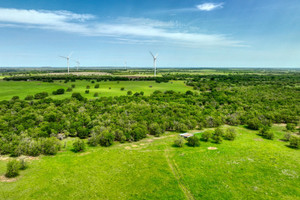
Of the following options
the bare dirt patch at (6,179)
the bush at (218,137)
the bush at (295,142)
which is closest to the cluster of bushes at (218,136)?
the bush at (218,137)

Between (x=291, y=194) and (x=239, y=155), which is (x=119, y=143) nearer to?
(x=239, y=155)

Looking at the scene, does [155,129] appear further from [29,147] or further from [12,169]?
[12,169]

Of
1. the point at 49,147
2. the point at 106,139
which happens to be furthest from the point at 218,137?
the point at 49,147

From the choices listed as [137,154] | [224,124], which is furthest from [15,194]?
[224,124]

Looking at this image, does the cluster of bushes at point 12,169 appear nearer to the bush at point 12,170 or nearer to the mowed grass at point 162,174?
the bush at point 12,170

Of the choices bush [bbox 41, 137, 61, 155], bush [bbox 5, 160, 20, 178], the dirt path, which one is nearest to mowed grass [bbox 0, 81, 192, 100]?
bush [bbox 41, 137, 61, 155]

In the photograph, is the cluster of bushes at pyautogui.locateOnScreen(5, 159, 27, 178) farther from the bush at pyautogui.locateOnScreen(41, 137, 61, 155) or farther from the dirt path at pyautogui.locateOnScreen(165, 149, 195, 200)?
the dirt path at pyautogui.locateOnScreen(165, 149, 195, 200)
